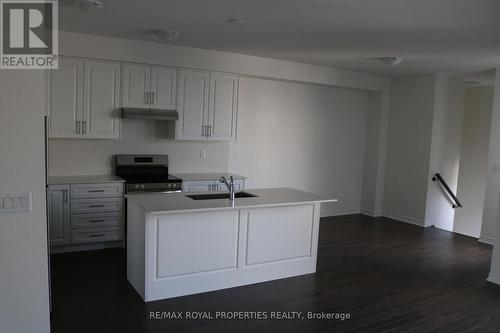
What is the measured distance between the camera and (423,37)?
4203mm

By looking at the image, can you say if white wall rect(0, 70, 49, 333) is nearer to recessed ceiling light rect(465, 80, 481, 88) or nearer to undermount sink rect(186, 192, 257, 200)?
undermount sink rect(186, 192, 257, 200)

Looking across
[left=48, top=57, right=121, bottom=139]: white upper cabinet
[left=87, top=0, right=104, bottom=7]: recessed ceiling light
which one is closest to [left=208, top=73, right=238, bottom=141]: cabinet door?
[left=48, top=57, right=121, bottom=139]: white upper cabinet

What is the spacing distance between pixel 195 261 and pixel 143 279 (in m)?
0.47

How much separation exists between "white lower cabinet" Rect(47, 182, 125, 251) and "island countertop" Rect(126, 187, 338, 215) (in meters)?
1.04

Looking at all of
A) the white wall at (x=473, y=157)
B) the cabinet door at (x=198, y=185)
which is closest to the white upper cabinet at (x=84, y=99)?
the cabinet door at (x=198, y=185)

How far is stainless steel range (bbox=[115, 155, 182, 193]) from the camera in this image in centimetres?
493

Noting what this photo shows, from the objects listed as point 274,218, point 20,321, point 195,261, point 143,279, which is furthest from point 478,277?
point 20,321

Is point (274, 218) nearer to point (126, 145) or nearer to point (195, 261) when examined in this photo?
point (195, 261)

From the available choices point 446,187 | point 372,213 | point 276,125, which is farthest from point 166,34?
point 446,187

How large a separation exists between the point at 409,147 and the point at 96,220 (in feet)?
16.8

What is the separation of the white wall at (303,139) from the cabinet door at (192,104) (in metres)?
0.78

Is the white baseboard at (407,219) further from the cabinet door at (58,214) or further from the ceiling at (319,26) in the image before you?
the cabinet door at (58,214)

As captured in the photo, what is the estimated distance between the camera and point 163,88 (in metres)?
5.19

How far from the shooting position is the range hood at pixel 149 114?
491 centimetres
